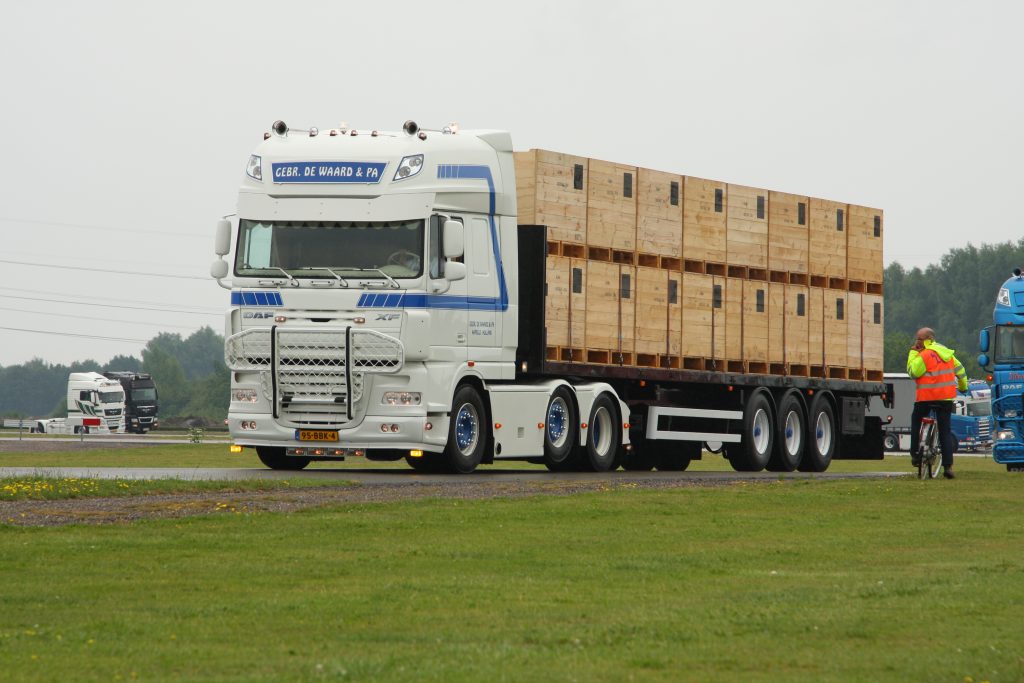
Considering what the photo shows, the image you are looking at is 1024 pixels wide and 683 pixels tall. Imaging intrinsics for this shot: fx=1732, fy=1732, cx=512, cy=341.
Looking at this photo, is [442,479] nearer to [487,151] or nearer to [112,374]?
[487,151]

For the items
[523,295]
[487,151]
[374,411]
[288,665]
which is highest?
[487,151]

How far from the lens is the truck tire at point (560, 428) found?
2423cm

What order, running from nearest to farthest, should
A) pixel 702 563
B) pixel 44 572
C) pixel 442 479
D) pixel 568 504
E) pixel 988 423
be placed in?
pixel 44 572
pixel 702 563
pixel 568 504
pixel 442 479
pixel 988 423

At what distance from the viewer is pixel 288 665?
778 centimetres

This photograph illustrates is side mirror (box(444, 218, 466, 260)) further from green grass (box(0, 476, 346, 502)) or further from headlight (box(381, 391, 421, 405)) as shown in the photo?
green grass (box(0, 476, 346, 502))

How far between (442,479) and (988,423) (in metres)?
58.7

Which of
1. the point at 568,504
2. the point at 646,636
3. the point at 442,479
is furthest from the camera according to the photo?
the point at 442,479

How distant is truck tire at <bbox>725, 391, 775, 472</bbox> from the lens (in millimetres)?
28547

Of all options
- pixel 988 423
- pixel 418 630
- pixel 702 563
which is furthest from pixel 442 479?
pixel 988 423

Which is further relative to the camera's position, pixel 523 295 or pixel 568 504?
pixel 523 295

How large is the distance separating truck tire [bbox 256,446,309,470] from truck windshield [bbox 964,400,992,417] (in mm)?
54589

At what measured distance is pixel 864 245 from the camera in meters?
32.0

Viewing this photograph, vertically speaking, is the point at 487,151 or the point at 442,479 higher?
the point at 487,151

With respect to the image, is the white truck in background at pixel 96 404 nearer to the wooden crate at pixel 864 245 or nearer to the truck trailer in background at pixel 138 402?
the truck trailer in background at pixel 138 402
